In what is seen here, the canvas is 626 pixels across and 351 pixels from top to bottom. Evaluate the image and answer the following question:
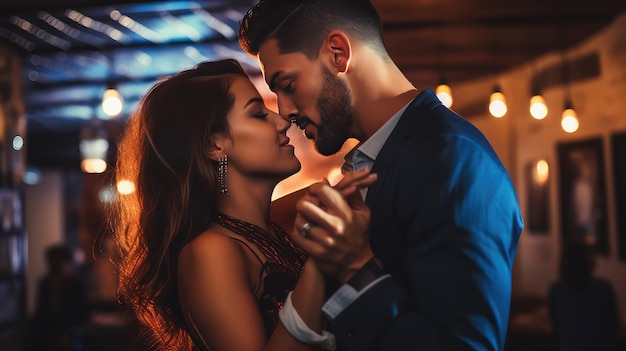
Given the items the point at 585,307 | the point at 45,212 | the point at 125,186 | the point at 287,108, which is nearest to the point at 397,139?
the point at 287,108

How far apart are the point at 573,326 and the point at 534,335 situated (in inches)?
51.3

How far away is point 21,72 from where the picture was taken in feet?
24.1

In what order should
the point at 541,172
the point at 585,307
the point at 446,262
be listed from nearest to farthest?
the point at 446,262, the point at 585,307, the point at 541,172

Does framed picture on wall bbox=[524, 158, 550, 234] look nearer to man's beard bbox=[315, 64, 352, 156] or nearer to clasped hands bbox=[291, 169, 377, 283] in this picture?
man's beard bbox=[315, 64, 352, 156]

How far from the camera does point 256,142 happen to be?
6.76ft

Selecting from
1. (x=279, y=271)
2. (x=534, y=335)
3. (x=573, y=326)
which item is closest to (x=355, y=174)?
(x=279, y=271)

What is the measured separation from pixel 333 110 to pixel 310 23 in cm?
24

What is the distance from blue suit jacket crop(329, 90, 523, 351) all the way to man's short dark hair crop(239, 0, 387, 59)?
44cm

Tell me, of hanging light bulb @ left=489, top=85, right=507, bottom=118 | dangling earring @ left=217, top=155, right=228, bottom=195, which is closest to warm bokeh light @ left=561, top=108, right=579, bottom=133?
hanging light bulb @ left=489, top=85, right=507, bottom=118

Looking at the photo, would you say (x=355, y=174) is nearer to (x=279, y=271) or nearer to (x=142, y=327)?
(x=279, y=271)

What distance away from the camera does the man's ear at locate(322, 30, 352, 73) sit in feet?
5.86

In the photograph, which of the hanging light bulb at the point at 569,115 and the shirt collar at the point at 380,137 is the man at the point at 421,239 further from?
the hanging light bulb at the point at 569,115

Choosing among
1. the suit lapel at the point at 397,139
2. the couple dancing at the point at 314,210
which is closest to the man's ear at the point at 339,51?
the couple dancing at the point at 314,210

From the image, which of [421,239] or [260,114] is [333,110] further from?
[421,239]
